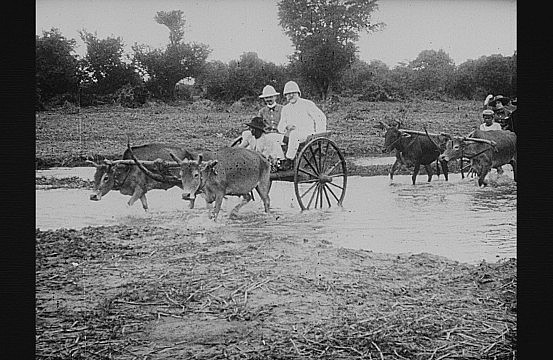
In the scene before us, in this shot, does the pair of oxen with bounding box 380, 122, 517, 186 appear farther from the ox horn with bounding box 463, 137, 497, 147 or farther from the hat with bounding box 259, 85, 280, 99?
the hat with bounding box 259, 85, 280, 99

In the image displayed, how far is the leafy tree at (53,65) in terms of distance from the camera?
3.71 meters

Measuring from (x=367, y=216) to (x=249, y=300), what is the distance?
33.2 inches

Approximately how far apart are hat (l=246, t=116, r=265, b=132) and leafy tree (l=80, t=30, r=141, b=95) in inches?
27.5

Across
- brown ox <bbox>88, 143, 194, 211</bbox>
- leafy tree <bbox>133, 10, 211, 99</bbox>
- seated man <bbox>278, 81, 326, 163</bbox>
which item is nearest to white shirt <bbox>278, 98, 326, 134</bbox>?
seated man <bbox>278, 81, 326, 163</bbox>

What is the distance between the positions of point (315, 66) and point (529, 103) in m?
1.24

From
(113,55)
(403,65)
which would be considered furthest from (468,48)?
(113,55)

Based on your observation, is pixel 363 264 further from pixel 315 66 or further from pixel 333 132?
pixel 315 66

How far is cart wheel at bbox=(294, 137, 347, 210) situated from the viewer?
3.96 metres

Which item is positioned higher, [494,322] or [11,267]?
[11,267]

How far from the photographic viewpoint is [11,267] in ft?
12.0

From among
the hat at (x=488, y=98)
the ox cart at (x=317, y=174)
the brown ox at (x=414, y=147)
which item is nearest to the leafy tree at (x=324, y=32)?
the ox cart at (x=317, y=174)

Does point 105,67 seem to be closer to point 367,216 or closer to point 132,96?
point 132,96

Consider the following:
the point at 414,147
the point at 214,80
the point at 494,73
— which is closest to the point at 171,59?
the point at 214,80

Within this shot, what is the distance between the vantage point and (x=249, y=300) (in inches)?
146
